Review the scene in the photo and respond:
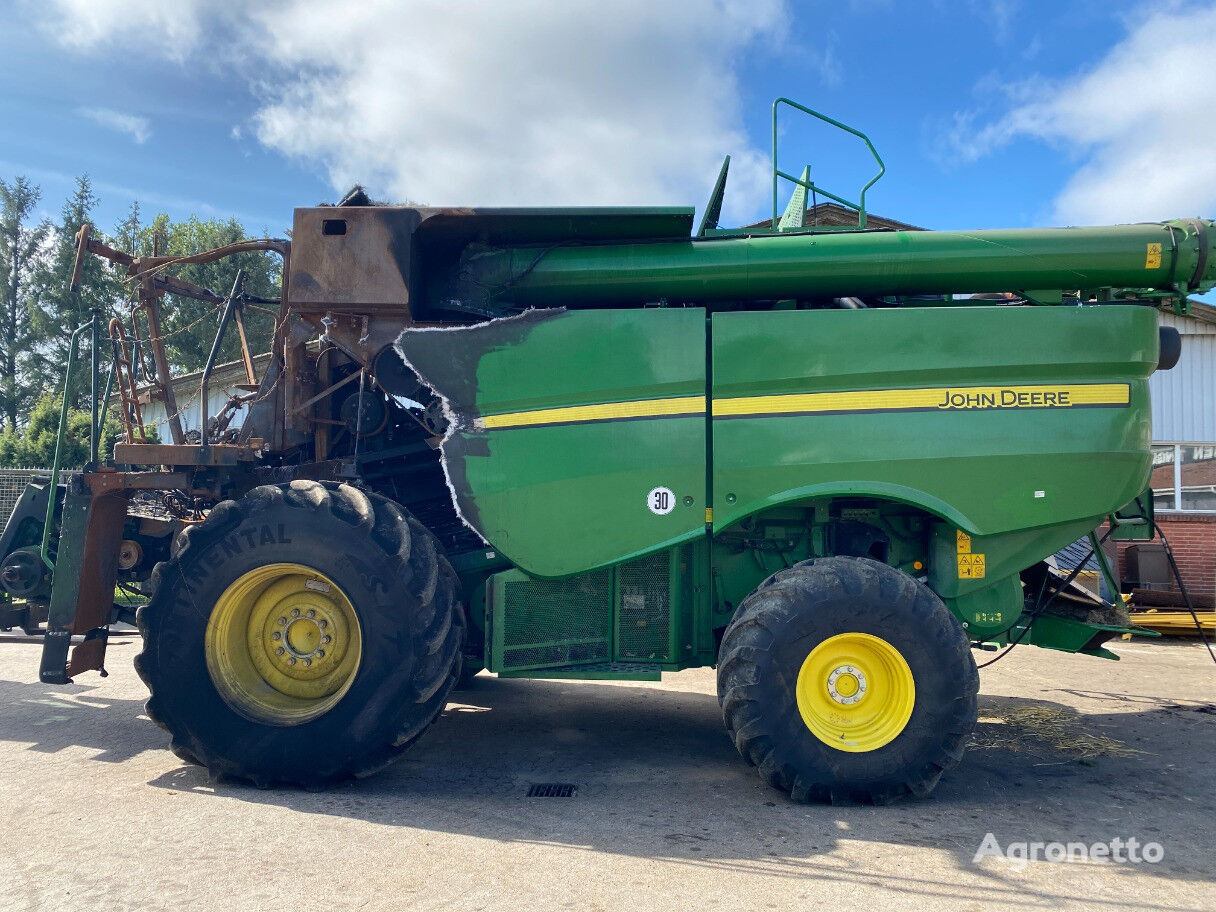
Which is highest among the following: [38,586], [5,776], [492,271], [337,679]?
[492,271]

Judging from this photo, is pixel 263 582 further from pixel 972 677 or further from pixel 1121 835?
pixel 1121 835

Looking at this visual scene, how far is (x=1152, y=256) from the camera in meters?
4.96

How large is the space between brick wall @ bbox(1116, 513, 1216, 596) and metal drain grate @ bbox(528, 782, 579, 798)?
10.7 meters

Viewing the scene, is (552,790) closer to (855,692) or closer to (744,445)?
(855,692)

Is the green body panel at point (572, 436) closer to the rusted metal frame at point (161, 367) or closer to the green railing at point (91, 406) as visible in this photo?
the rusted metal frame at point (161, 367)

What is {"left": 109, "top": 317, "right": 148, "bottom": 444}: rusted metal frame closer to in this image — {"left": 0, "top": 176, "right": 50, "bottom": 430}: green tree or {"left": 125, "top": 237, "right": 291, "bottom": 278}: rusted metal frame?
{"left": 125, "top": 237, "right": 291, "bottom": 278}: rusted metal frame

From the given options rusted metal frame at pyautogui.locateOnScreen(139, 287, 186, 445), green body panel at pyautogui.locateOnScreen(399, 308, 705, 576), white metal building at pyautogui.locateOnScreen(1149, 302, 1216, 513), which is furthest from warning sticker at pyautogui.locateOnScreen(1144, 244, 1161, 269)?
white metal building at pyautogui.locateOnScreen(1149, 302, 1216, 513)

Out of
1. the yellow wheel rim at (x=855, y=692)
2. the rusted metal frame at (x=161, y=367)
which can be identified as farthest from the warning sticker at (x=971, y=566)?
the rusted metal frame at (x=161, y=367)

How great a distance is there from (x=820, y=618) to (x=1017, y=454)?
151 cm

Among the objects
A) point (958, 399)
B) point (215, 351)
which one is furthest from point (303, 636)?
point (958, 399)

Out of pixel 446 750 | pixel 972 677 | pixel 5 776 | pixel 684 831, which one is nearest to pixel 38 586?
pixel 5 776

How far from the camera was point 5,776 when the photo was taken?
15.3ft

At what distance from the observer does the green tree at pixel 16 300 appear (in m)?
33.4

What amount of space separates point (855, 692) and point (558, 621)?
5.69 feet
